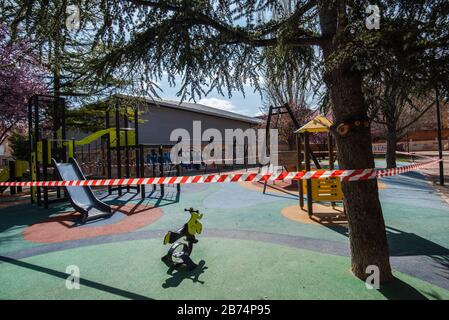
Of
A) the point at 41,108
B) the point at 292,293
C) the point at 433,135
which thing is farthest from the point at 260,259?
the point at 433,135

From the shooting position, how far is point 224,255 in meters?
4.69

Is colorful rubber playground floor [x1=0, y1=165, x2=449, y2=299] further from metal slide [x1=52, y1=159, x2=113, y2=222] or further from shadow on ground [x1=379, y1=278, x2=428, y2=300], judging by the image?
Answer: metal slide [x1=52, y1=159, x2=113, y2=222]

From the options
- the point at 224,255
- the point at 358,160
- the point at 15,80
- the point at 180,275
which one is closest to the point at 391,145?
the point at 358,160

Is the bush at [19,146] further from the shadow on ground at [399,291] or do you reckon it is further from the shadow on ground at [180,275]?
the shadow on ground at [399,291]

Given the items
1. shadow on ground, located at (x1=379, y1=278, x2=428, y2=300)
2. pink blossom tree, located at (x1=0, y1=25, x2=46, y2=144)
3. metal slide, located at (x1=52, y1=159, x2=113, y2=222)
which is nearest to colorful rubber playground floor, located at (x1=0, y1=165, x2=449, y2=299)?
shadow on ground, located at (x1=379, y1=278, x2=428, y2=300)

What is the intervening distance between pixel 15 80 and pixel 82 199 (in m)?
7.73

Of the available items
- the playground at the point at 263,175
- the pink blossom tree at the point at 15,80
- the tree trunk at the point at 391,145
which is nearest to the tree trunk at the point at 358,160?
the playground at the point at 263,175

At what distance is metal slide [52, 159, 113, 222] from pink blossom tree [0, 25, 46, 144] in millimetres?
5335

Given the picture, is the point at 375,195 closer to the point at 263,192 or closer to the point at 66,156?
the point at 263,192

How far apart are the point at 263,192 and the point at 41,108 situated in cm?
1288

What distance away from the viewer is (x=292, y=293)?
11.0 ft

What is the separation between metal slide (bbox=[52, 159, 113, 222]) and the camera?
7.69m

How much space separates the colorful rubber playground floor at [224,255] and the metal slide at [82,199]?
0.38 m
